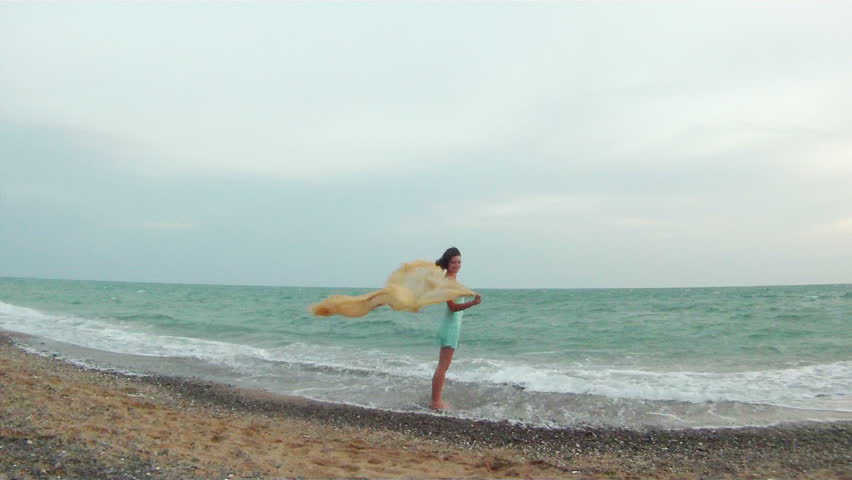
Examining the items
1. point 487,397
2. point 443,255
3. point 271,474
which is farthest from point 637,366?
point 271,474

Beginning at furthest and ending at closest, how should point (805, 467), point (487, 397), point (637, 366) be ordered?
point (637, 366), point (487, 397), point (805, 467)

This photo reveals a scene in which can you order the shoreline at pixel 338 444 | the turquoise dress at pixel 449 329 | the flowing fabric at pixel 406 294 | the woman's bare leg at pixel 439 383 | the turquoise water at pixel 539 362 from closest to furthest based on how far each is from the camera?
the shoreline at pixel 338 444 < the flowing fabric at pixel 406 294 < the turquoise dress at pixel 449 329 < the woman's bare leg at pixel 439 383 < the turquoise water at pixel 539 362

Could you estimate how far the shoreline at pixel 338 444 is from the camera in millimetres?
5121

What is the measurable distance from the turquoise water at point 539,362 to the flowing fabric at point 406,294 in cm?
217

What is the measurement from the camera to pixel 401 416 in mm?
8031

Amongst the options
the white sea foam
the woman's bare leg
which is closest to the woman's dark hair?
the woman's bare leg

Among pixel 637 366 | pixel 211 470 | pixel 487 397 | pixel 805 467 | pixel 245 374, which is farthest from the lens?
pixel 637 366

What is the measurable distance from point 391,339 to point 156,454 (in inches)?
483

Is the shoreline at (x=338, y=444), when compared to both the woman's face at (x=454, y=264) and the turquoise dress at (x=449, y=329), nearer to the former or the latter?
the turquoise dress at (x=449, y=329)

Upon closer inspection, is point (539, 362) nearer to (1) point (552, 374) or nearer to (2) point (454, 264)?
(1) point (552, 374)

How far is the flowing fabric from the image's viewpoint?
698 cm

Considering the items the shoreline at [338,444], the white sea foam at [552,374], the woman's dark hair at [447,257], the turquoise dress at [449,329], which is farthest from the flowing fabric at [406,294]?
the white sea foam at [552,374]

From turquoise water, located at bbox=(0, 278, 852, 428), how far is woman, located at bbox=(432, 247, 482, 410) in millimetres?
468

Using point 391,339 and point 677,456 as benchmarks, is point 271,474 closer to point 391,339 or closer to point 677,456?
point 677,456
